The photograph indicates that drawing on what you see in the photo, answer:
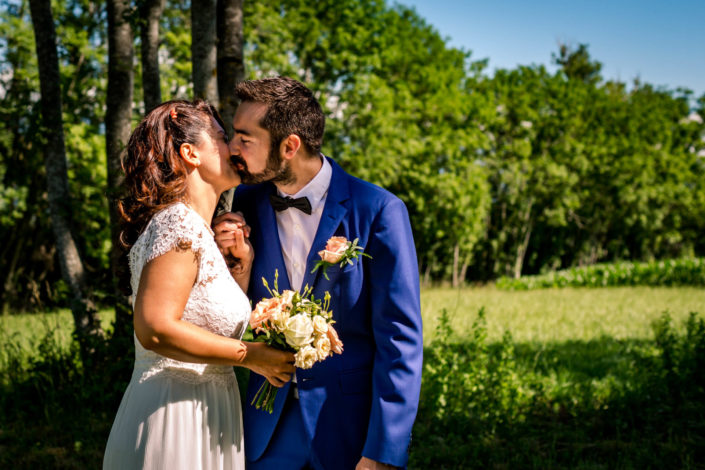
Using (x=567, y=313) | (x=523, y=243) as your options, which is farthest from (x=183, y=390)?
(x=523, y=243)

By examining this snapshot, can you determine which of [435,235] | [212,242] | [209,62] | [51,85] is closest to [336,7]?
[435,235]

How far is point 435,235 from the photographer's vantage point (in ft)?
79.2

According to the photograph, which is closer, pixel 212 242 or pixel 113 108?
pixel 212 242

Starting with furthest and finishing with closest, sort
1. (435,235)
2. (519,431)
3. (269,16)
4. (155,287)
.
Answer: (435,235) → (269,16) → (519,431) → (155,287)

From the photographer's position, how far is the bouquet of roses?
201 cm

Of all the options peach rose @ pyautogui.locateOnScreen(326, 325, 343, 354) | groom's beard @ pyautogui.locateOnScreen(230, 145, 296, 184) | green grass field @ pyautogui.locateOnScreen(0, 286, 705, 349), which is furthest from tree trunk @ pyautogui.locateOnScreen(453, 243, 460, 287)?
peach rose @ pyautogui.locateOnScreen(326, 325, 343, 354)

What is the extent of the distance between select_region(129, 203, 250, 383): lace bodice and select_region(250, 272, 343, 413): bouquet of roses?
18cm

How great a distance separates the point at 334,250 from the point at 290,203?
0.38 m

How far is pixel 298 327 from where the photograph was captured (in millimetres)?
1997

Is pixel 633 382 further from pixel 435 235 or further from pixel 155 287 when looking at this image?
pixel 435 235

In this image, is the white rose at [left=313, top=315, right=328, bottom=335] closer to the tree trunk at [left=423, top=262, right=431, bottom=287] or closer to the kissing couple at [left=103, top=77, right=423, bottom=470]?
the kissing couple at [left=103, top=77, right=423, bottom=470]

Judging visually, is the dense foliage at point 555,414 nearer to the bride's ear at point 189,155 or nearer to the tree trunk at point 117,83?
the tree trunk at point 117,83

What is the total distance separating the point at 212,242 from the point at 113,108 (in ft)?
14.0

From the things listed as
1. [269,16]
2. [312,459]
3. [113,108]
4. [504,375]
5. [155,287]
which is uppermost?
[269,16]
